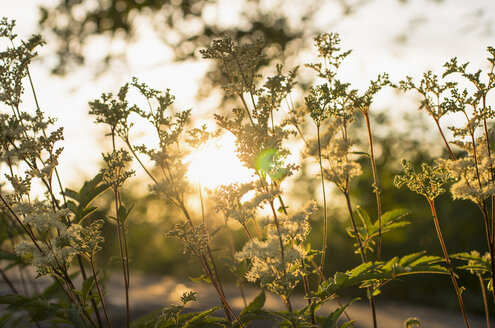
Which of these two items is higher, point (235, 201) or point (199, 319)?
point (235, 201)

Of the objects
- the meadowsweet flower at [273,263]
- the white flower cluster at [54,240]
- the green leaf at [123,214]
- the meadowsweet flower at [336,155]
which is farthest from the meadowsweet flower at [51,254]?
the meadowsweet flower at [336,155]

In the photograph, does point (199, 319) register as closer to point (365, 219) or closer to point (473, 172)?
point (365, 219)

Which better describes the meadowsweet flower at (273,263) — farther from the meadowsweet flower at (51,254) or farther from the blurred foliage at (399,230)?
the blurred foliage at (399,230)

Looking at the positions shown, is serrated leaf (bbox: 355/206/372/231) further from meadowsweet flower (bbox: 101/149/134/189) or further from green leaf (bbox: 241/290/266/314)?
meadowsweet flower (bbox: 101/149/134/189)

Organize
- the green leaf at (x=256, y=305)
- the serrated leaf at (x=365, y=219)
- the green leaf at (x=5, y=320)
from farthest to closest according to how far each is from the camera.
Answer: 1. the serrated leaf at (x=365, y=219)
2. the green leaf at (x=256, y=305)
3. the green leaf at (x=5, y=320)

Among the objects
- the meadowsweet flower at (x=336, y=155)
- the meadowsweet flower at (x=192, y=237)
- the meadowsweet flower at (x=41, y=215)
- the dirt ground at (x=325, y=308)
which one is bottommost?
the dirt ground at (x=325, y=308)

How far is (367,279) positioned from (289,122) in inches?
40.5

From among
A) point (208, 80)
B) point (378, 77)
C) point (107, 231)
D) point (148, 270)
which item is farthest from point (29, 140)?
point (148, 270)

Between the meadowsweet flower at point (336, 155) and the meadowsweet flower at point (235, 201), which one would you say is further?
the meadowsweet flower at point (336, 155)

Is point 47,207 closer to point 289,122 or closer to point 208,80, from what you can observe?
point 289,122

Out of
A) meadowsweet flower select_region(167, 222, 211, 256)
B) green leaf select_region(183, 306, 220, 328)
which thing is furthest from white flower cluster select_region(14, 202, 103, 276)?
green leaf select_region(183, 306, 220, 328)

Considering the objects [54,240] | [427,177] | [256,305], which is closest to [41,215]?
[54,240]

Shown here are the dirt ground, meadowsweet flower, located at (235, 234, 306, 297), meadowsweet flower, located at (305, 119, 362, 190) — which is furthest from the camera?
the dirt ground

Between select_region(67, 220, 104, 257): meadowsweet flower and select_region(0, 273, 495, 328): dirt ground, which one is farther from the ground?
select_region(67, 220, 104, 257): meadowsweet flower
